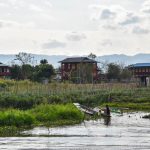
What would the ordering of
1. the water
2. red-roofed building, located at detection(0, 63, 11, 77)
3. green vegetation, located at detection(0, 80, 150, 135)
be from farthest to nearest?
red-roofed building, located at detection(0, 63, 11, 77) → green vegetation, located at detection(0, 80, 150, 135) → the water

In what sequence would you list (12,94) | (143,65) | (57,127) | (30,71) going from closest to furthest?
(57,127) → (12,94) → (30,71) → (143,65)

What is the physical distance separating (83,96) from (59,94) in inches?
165

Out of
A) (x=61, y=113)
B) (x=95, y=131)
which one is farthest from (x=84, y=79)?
(x=95, y=131)

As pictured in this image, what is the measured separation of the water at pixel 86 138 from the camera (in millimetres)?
23283

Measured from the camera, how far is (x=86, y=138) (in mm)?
27062

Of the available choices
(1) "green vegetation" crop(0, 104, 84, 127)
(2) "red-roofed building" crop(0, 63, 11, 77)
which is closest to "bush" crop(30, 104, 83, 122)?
(1) "green vegetation" crop(0, 104, 84, 127)

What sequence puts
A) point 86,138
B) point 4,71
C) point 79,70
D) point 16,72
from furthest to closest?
1. point 4,71
2. point 16,72
3. point 79,70
4. point 86,138

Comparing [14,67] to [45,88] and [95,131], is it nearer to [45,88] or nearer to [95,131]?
[45,88]

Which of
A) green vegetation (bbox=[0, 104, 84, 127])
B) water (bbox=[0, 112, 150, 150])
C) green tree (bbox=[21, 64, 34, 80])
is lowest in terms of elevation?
A: water (bbox=[0, 112, 150, 150])

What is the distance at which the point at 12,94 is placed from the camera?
5597cm

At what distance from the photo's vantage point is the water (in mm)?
23283

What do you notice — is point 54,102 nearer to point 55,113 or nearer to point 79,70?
point 55,113

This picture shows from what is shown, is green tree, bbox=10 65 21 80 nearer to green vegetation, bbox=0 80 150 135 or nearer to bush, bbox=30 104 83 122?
green vegetation, bbox=0 80 150 135

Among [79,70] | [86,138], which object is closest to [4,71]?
[79,70]
